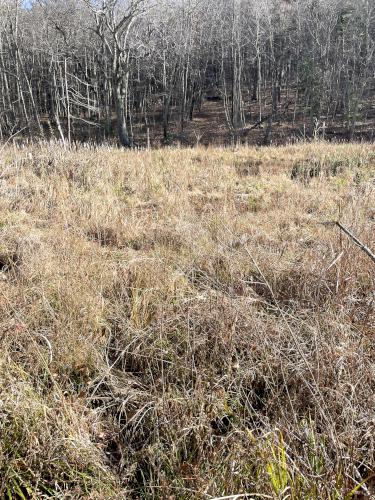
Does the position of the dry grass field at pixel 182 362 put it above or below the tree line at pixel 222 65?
below

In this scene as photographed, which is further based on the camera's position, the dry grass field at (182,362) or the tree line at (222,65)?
the tree line at (222,65)

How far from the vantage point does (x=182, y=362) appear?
1.98 metres

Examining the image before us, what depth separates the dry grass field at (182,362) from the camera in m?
1.42

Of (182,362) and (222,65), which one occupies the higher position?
(222,65)

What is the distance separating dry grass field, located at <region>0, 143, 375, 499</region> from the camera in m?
1.42

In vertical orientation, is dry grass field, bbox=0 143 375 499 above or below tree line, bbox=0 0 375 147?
below

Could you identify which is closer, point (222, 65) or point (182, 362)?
point (182, 362)

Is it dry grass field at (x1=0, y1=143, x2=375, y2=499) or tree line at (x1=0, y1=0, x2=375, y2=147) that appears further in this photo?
tree line at (x1=0, y1=0, x2=375, y2=147)

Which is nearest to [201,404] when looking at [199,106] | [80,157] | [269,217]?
[269,217]

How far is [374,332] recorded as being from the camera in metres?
2.03

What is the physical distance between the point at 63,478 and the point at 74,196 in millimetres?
4023

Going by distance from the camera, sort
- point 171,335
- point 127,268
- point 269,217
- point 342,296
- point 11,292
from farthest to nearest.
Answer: point 269,217, point 127,268, point 11,292, point 342,296, point 171,335

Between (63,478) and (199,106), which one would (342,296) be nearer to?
(63,478)

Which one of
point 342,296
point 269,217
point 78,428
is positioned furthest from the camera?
point 269,217
